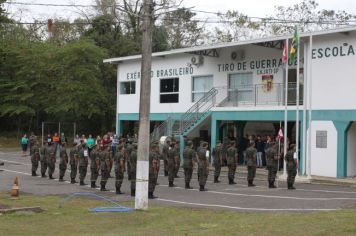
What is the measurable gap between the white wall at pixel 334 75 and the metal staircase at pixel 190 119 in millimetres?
7500

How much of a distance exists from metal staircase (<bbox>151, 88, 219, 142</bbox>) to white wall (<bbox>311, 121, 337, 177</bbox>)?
7518 millimetres

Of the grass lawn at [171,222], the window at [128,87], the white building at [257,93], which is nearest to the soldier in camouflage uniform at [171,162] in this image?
the grass lawn at [171,222]

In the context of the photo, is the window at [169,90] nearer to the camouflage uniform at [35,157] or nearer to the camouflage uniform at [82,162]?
the camouflage uniform at [35,157]

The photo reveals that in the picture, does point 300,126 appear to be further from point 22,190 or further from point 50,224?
point 50,224

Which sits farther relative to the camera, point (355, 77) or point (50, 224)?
point (355, 77)

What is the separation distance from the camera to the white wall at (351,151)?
84.6ft

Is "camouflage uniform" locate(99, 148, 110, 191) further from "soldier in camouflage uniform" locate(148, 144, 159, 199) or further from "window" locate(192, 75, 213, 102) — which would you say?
"window" locate(192, 75, 213, 102)

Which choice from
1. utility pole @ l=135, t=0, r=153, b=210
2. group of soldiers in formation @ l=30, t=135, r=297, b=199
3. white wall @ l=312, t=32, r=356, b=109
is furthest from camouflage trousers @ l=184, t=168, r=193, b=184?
white wall @ l=312, t=32, r=356, b=109

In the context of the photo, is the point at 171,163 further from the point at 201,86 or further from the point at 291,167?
the point at 201,86

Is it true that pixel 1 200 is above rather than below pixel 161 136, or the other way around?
below

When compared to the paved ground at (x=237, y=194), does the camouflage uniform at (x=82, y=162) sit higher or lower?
higher

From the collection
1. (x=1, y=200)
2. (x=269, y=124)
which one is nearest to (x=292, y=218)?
(x=1, y=200)

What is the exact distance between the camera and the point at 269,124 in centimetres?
3391

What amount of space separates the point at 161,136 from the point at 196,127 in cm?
285
